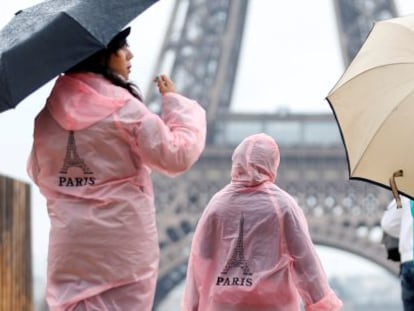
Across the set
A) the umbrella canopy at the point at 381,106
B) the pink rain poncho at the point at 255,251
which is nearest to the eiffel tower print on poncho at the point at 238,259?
the pink rain poncho at the point at 255,251

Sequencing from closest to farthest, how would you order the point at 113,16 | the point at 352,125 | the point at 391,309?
1. the point at 113,16
2. the point at 352,125
3. the point at 391,309

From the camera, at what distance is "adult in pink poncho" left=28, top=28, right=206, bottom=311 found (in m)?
3.48

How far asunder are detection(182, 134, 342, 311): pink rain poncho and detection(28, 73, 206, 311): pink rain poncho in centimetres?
49

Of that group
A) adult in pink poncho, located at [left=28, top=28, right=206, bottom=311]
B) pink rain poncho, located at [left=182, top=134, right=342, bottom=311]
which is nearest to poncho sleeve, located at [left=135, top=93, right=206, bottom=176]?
adult in pink poncho, located at [left=28, top=28, right=206, bottom=311]

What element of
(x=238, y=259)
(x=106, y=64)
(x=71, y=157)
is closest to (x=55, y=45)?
(x=106, y=64)

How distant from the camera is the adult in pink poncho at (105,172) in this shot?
3482mm

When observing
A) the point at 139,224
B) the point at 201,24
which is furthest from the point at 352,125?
the point at 201,24

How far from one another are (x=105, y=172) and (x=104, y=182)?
1.3 inches

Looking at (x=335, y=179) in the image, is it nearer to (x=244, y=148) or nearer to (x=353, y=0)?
(x=353, y=0)

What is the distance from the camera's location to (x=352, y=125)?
393cm

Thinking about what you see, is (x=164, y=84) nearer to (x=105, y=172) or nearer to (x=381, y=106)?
(x=105, y=172)

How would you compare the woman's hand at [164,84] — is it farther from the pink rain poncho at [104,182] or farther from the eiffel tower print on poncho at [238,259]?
the eiffel tower print on poncho at [238,259]

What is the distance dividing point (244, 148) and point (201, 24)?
89.6 ft

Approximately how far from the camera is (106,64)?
3.67m
